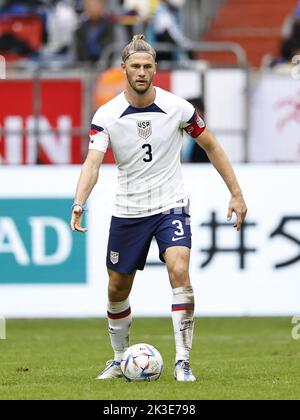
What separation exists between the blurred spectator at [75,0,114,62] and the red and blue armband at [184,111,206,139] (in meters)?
11.0

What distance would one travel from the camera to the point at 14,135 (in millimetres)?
19156

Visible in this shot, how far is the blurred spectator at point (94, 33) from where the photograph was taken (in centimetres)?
2152

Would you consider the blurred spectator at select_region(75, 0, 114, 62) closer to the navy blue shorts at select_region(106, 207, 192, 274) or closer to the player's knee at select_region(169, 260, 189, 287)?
the navy blue shorts at select_region(106, 207, 192, 274)

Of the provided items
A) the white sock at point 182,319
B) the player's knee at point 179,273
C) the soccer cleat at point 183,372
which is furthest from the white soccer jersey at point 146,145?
the soccer cleat at point 183,372

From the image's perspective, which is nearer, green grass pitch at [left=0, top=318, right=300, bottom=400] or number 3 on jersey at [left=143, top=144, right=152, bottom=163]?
green grass pitch at [left=0, top=318, right=300, bottom=400]

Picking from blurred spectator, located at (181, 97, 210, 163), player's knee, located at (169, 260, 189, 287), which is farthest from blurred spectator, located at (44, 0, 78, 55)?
player's knee, located at (169, 260, 189, 287)

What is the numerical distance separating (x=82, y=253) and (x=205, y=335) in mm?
2397

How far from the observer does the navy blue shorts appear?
10547 mm

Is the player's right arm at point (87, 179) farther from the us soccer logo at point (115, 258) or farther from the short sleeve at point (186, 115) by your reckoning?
the short sleeve at point (186, 115)

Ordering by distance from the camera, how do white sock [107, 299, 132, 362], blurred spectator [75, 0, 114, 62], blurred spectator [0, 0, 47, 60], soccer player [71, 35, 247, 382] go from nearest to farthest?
1. soccer player [71, 35, 247, 382]
2. white sock [107, 299, 132, 362]
3. blurred spectator [75, 0, 114, 62]
4. blurred spectator [0, 0, 47, 60]

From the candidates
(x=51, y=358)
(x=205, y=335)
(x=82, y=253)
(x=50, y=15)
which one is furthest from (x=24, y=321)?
(x=50, y=15)

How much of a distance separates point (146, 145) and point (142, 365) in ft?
5.74

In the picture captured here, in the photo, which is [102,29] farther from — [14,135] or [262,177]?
[262,177]

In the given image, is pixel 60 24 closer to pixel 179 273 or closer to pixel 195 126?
pixel 195 126
